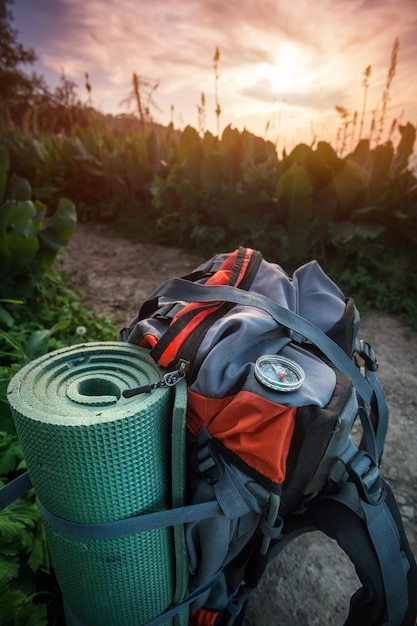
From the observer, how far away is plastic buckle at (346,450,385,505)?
3.18 ft

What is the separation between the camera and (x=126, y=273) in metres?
4.44

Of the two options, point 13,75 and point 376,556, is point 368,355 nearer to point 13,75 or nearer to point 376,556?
point 376,556

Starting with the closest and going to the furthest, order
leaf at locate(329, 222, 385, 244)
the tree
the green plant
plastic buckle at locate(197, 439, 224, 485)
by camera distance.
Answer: plastic buckle at locate(197, 439, 224, 485) → the green plant → leaf at locate(329, 222, 385, 244) → the tree

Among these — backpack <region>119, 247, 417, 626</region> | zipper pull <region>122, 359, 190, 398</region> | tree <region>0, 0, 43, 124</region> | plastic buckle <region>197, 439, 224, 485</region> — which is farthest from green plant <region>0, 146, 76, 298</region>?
tree <region>0, 0, 43, 124</region>

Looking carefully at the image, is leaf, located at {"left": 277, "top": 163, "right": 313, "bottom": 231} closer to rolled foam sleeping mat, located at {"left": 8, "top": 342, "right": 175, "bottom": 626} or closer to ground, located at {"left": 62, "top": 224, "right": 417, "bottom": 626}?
ground, located at {"left": 62, "top": 224, "right": 417, "bottom": 626}

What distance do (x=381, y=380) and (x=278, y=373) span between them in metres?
2.10

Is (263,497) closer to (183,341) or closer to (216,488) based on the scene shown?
(216,488)

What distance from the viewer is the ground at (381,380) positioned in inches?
56.4

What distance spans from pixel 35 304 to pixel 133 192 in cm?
386

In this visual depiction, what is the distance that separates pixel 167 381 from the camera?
93cm

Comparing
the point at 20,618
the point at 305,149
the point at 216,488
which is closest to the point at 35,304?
the point at 20,618

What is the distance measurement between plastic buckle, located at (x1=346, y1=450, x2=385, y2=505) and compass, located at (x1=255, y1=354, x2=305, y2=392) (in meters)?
0.30

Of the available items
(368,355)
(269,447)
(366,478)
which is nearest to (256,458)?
(269,447)

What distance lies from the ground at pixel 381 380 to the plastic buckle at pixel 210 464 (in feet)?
2.90
